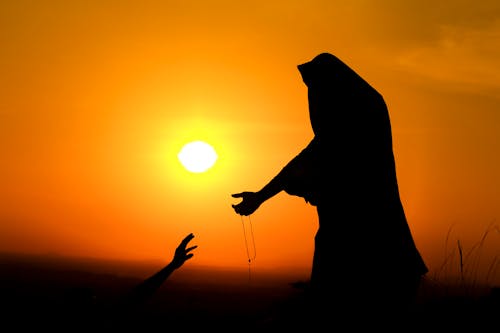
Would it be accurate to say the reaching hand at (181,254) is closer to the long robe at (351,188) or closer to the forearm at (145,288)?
the forearm at (145,288)

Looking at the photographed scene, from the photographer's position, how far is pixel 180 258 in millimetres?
3213

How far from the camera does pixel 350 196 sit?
3.62 metres

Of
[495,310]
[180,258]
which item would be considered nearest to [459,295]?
[495,310]

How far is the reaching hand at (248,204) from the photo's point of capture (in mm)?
3914

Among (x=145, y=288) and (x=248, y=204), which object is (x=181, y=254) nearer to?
(x=145, y=288)

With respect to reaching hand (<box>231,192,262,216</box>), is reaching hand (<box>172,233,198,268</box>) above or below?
below

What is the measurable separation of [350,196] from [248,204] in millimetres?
777

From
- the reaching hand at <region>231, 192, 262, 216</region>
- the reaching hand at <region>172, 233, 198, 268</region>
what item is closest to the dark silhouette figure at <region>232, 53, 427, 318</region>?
the reaching hand at <region>231, 192, 262, 216</region>

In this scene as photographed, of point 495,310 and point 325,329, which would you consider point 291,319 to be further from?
point 495,310

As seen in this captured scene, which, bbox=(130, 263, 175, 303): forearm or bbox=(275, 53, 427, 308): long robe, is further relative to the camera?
bbox=(275, 53, 427, 308): long robe

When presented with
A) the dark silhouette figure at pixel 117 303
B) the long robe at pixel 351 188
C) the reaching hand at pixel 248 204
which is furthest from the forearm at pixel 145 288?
the long robe at pixel 351 188

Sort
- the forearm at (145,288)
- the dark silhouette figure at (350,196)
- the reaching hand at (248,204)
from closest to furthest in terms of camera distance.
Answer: the forearm at (145,288), the dark silhouette figure at (350,196), the reaching hand at (248,204)

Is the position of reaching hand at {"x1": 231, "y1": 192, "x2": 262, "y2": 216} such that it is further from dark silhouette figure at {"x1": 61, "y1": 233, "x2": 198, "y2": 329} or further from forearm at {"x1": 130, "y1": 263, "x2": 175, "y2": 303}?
forearm at {"x1": 130, "y1": 263, "x2": 175, "y2": 303}

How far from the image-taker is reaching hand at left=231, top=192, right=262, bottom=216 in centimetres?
391
